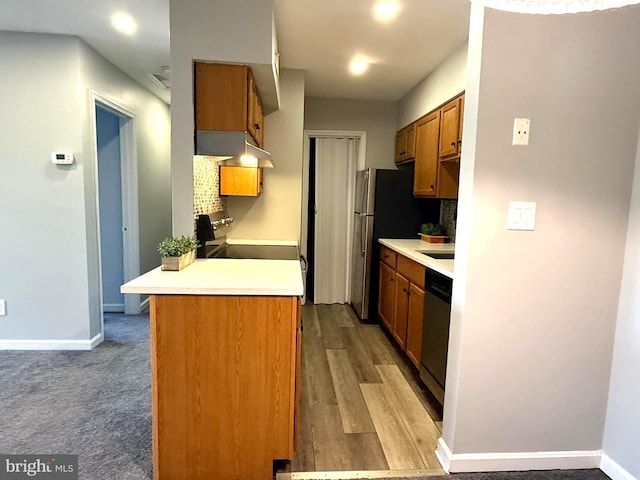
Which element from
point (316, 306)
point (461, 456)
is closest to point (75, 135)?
point (316, 306)

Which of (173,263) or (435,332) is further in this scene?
(435,332)

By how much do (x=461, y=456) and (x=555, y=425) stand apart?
1.60 ft

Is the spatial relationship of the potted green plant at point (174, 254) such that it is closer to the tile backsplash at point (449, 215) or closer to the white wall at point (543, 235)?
the white wall at point (543, 235)

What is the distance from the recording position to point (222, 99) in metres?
2.16

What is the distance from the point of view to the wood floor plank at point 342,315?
→ 3801mm

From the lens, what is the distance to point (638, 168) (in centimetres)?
163

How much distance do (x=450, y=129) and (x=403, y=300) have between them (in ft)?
4.52

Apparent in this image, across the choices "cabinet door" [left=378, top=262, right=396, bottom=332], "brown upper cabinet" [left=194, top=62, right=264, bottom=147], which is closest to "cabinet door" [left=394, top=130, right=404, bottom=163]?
"cabinet door" [left=378, top=262, right=396, bottom=332]

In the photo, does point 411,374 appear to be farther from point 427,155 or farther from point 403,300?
point 427,155

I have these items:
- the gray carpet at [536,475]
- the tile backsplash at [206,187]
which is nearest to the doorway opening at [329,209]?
the tile backsplash at [206,187]

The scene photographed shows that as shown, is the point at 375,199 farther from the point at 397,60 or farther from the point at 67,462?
the point at 67,462

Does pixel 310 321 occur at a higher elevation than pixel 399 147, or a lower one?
lower

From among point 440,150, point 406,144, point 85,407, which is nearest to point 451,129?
point 440,150

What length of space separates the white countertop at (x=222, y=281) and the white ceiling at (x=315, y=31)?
5.20 ft
